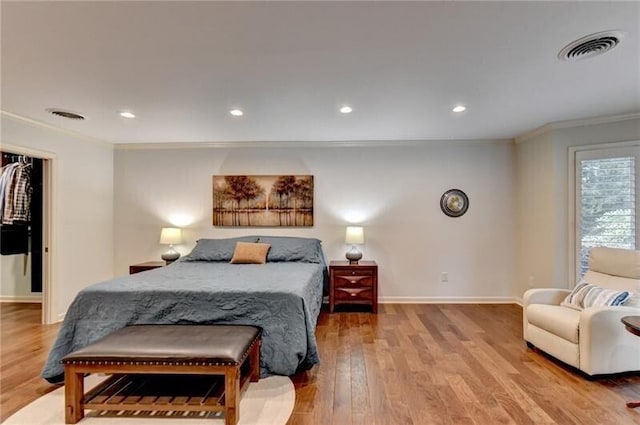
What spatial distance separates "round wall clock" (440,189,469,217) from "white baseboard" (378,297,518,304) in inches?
47.8

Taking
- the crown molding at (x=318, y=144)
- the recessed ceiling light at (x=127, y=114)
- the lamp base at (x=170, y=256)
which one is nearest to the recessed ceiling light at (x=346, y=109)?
the crown molding at (x=318, y=144)

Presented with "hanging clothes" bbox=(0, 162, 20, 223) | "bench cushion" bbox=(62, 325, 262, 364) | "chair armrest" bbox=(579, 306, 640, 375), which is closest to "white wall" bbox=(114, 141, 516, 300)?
"hanging clothes" bbox=(0, 162, 20, 223)

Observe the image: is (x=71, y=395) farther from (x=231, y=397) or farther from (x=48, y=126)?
(x=48, y=126)

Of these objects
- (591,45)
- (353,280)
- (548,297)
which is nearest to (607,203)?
(548,297)

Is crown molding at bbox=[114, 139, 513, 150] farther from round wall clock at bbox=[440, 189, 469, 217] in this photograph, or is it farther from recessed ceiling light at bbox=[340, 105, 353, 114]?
recessed ceiling light at bbox=[340, 105, 353, 114]

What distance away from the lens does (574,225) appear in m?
3.93

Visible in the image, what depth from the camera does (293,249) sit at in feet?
14.6

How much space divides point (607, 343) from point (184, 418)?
10.0 ft

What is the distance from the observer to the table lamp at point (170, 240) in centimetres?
470

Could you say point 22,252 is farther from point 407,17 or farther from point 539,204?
point 539,204

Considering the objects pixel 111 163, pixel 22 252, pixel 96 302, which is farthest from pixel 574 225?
pixel 22 252

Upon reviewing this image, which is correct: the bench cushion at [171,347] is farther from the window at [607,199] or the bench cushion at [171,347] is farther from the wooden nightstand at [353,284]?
the window at [607,199]

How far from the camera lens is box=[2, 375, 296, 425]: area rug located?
6.73 ft

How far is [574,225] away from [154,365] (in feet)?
14.6
